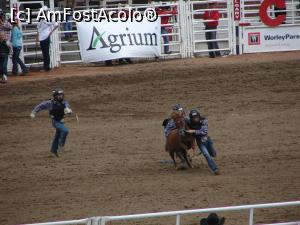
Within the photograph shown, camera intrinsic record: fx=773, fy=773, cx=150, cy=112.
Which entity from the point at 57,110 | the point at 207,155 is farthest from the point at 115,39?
the point at 207,155

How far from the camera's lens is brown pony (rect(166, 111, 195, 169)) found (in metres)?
14.4

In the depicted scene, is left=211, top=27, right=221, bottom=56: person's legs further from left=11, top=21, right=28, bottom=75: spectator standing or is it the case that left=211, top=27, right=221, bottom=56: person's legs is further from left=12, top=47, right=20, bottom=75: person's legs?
left=12, top=47, right=20, bottom=75: person's legs

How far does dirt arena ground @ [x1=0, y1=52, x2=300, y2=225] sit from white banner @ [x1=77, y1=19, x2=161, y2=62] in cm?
59

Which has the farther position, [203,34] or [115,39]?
[203,34]

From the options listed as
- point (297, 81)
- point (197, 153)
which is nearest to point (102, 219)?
point (197, 153)

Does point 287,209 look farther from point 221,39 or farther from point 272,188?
point 221,39

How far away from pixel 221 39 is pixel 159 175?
1191cm

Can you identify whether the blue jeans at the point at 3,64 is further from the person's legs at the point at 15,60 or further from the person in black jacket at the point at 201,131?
the person in black jacket at the point at 201,131

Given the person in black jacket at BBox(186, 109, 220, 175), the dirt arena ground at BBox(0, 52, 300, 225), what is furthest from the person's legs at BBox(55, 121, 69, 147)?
the person in black jacket at BBox(186, 109, 220, 175)

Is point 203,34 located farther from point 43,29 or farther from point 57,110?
point 57,110

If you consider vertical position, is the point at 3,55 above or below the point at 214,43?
above

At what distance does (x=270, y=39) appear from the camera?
26.1 m

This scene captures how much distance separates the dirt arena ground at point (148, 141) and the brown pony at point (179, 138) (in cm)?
49

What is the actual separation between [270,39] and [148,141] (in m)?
9.82
